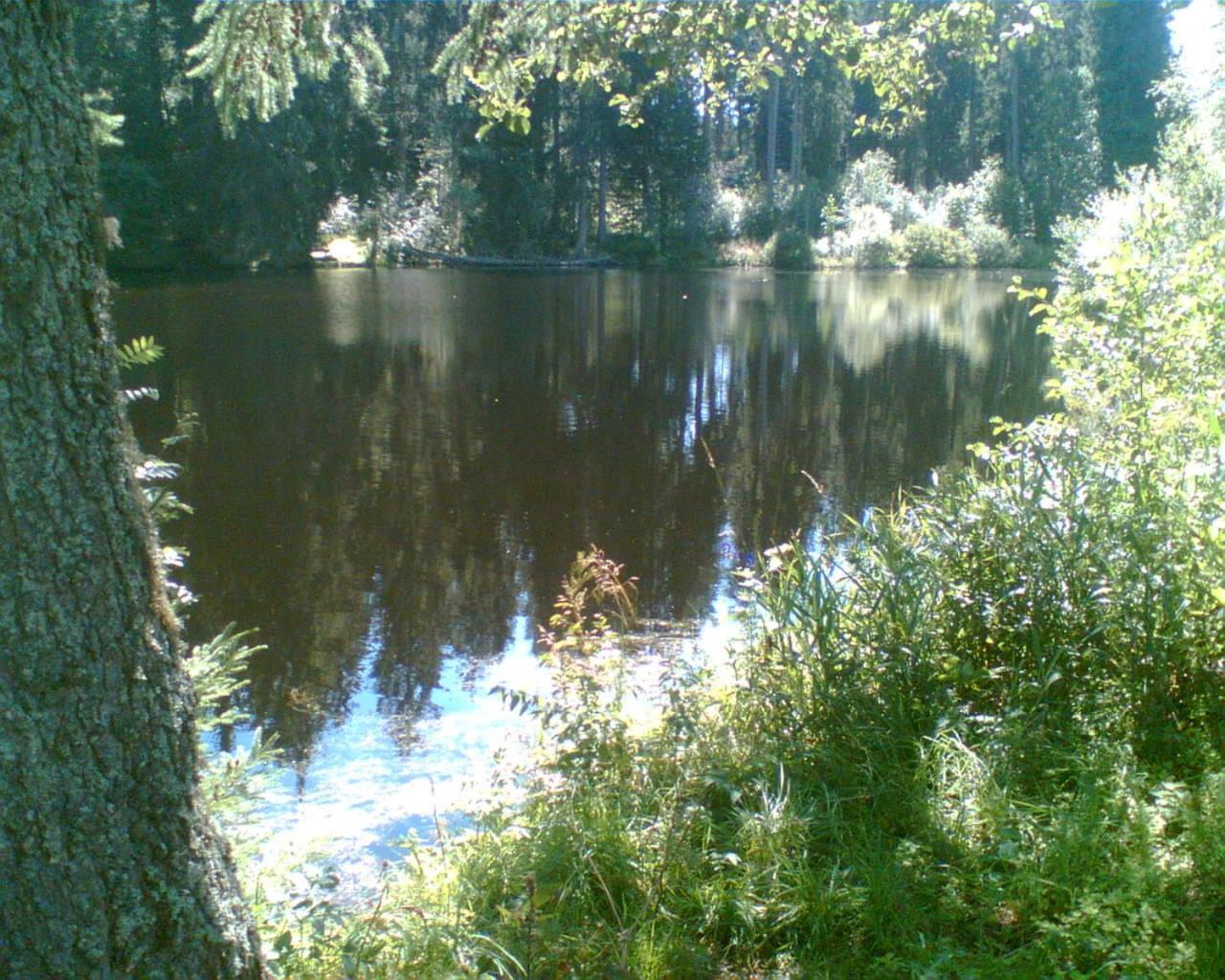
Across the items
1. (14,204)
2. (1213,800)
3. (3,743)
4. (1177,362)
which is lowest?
(1213,800)

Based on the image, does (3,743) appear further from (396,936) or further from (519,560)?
(519,560)

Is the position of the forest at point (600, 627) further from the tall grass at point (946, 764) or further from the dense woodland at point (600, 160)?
the dense woodland at point (600, 160)

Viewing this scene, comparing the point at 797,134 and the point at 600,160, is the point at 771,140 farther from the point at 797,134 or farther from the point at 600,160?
the point at 600,160

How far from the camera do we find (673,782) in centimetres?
391

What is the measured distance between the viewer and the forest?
1907mm

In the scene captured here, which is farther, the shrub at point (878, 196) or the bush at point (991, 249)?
the shrub at point (878, 196)

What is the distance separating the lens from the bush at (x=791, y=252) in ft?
145

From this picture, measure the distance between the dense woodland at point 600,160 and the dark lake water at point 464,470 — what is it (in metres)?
11.6

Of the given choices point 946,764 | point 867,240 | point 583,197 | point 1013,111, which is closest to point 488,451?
point 946,764

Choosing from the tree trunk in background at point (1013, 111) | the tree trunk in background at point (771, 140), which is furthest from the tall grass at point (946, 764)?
the tree trunk in background at point (1013, 111)

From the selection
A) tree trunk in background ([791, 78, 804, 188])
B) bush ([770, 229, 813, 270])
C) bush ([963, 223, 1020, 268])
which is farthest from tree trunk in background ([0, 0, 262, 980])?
tree trunk in background ([791, 78, 804, 188])

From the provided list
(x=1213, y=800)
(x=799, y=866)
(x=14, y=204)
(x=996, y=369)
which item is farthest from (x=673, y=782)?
(x=996, y=369)

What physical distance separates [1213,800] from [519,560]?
567 cm

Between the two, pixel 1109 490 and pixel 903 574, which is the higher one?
pixel 1109 490
